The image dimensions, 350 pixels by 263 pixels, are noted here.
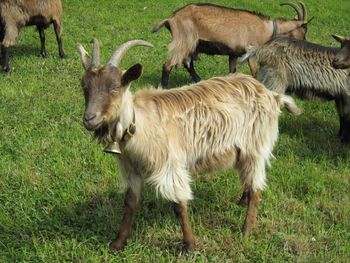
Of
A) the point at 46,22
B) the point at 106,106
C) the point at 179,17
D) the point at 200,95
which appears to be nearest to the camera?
the point at 106,106

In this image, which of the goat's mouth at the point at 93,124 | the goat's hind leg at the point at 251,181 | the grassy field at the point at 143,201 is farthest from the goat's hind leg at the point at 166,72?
the goat's mouth at the point at 93,124

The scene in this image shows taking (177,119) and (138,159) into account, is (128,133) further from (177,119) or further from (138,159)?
(177,119)

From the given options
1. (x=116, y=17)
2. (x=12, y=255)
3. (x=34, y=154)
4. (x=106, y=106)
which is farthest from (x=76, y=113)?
(x=116, y=17)

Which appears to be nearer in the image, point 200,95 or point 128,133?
point 128,133

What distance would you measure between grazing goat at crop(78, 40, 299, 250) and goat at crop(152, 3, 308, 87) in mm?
3342

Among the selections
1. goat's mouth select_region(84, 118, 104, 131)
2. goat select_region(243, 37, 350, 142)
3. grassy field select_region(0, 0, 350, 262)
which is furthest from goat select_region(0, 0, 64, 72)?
goat's mouth select_region(84, 118, 104, 131)

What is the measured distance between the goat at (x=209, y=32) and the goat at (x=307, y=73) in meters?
1.32

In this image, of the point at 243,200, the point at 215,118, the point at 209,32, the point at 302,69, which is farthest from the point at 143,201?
the point at 209,32

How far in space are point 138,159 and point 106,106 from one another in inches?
24.6

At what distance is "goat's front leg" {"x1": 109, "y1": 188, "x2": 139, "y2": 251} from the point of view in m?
3.58

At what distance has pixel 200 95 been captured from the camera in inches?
143

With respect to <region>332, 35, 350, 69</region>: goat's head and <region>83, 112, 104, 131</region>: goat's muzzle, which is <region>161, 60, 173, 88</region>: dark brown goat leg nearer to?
<region>332, 35, 350, 69</region>: goat's head

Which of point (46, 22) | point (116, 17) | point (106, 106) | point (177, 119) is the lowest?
point (116, 17)

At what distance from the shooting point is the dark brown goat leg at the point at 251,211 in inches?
151
